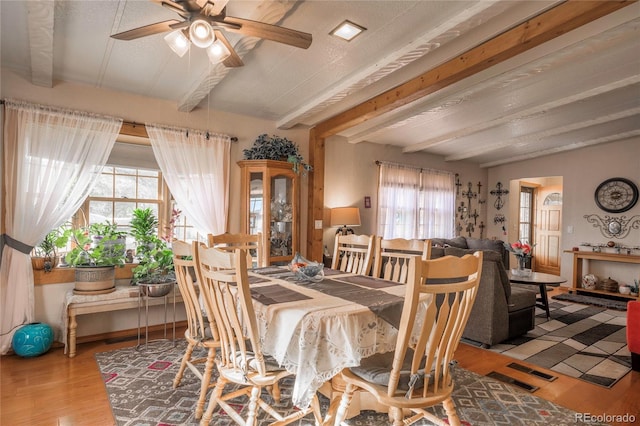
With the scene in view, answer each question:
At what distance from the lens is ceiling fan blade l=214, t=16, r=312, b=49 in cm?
187

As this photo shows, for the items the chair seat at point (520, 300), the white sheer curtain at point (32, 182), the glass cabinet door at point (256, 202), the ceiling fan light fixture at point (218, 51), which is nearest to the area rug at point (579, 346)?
the chair seat at point (520, 300)

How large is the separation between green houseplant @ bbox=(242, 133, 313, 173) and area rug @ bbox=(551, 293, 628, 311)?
15.7 feet

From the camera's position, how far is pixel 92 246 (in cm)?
350

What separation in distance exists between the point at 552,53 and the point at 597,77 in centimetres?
98

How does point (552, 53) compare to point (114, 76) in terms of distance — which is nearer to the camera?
point (552, 53)

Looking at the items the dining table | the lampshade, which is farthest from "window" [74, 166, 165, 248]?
the dining table

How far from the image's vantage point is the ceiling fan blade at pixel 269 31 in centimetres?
187

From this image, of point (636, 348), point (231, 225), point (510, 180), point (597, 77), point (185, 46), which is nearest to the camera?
point (185, 46)

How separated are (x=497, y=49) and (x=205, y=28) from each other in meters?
2.03

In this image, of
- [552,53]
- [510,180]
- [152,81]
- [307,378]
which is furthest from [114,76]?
[510,180]

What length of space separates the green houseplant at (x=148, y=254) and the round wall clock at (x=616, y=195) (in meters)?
6.93

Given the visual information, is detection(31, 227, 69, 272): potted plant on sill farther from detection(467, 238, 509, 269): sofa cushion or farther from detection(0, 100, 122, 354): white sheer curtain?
detection(467, 238, 509, 269): sofa cushion

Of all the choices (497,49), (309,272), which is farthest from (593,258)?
(309,272)

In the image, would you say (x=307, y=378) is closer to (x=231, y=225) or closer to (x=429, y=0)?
(x=429, y=0)
